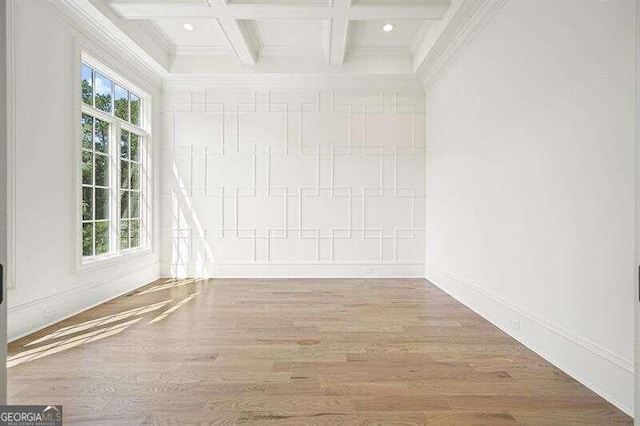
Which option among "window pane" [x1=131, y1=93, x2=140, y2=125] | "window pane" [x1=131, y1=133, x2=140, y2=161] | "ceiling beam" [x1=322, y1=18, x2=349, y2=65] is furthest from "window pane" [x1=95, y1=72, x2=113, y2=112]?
"ceiling beam" [x1=322, y1=18, x2=349, y2=65]

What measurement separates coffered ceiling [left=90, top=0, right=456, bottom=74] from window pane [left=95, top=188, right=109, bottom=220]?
1935 mm

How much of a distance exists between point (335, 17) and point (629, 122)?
3.15 metres

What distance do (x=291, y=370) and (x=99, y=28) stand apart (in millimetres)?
4190

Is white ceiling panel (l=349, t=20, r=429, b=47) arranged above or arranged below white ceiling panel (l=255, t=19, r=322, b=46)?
above

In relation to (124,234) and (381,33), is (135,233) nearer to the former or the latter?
(124,234)

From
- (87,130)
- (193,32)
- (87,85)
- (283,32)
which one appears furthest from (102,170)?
(283,32)

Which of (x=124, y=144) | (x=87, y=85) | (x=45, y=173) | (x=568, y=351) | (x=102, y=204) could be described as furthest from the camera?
(x=124, y=144)

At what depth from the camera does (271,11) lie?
398 centimetres

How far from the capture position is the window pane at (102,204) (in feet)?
14.3

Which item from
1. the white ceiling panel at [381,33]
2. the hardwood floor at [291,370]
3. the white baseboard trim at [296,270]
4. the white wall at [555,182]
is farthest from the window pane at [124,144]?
the white wall at [555,182]

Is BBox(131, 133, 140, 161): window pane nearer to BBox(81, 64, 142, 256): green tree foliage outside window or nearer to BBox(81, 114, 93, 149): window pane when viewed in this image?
BBox(81, 64, 142, 256): green tree foliage outside window

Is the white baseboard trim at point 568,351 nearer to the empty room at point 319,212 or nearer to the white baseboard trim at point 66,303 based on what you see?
the empty room at point 319,212

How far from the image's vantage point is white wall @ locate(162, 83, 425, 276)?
18.7ft

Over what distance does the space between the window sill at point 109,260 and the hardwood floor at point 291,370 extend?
0.49 meters
